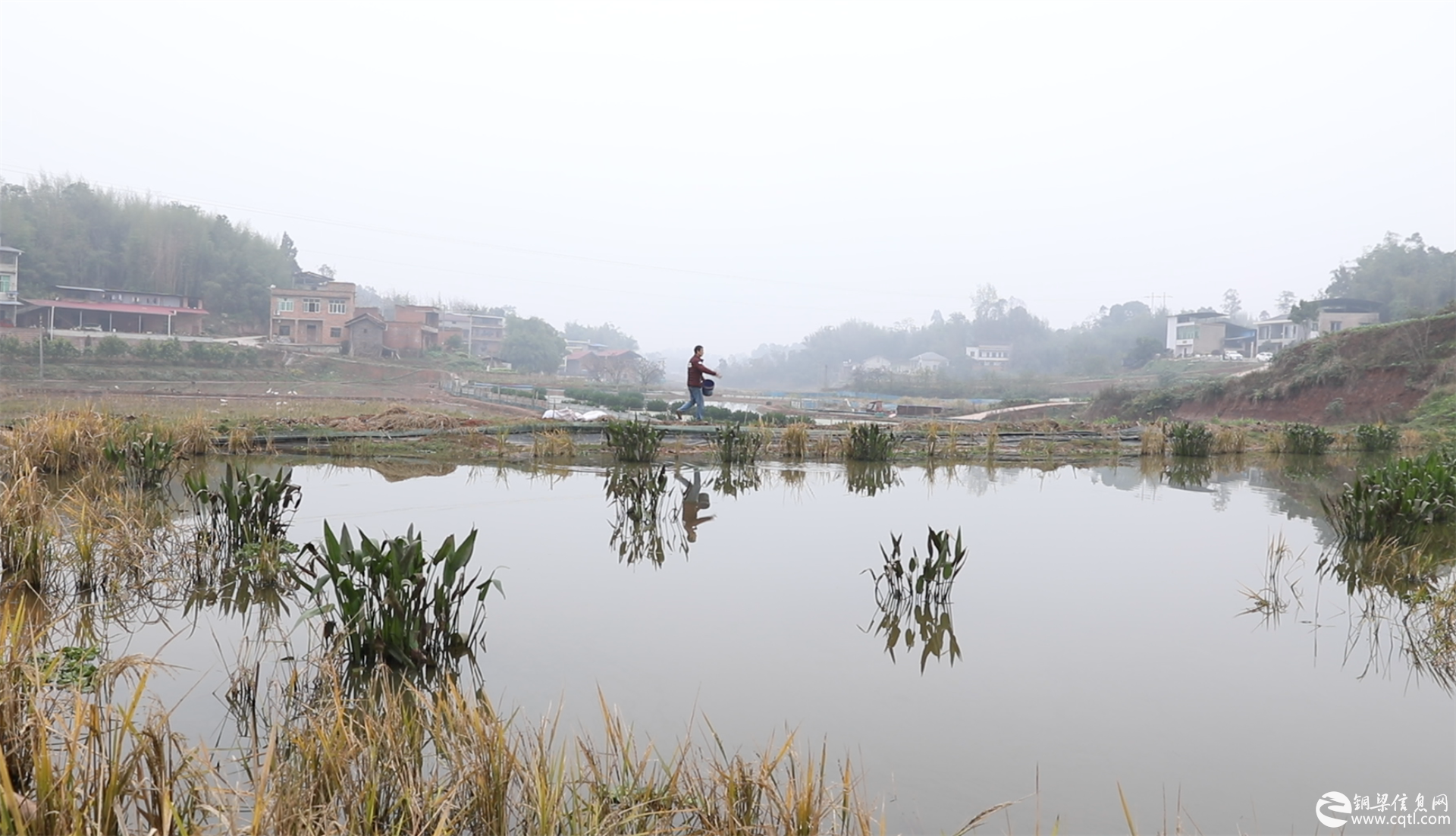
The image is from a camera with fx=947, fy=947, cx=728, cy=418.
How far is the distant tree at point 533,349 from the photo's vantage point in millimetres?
62531

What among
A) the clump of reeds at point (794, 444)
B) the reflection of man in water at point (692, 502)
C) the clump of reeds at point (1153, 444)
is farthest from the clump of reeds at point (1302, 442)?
the reflection of man in water at point (692, 502)

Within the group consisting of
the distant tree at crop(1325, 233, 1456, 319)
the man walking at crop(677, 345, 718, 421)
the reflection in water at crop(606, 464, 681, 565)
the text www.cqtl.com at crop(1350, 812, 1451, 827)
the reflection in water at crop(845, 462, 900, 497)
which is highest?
the distant tree at crop(1325, 233, 1456, 319)

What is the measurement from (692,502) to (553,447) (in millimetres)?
3849

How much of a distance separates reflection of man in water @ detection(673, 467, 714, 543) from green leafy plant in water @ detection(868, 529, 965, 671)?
1915mm

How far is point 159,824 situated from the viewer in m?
2.29

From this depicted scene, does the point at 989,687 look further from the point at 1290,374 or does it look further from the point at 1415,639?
the point at 1290,374

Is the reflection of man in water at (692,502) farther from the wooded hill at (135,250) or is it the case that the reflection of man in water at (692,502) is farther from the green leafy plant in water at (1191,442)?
the wooded hill at (135,250)

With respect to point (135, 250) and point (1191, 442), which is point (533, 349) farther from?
point (1191, 442)

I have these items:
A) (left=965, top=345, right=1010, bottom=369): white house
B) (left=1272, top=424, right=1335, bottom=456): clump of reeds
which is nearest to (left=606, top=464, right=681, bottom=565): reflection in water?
(left=1272, top=424, right=1335, bottom=456): clump of reeds

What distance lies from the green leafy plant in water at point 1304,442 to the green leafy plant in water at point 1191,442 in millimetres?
2160

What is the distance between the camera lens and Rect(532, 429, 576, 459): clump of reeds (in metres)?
11.8

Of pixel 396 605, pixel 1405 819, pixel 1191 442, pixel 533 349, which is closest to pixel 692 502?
pixel 396 605

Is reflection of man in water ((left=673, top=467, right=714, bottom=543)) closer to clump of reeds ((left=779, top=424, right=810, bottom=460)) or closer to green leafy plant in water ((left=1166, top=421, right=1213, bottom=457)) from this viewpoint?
clump of reeds ((left=779, top=424, right=810, bottom=460))

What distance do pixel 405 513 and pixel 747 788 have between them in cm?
551
